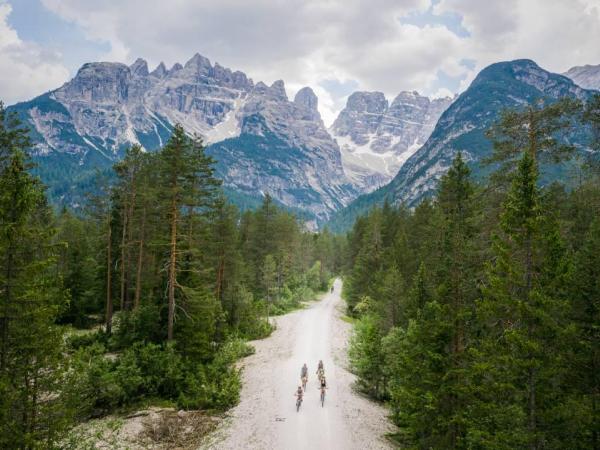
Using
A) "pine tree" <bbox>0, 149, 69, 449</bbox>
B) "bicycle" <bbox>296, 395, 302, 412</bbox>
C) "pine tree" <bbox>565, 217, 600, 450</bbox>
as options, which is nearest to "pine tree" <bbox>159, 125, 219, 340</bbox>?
"bicycle" <bbox>296, 395, 302, 412</bbox>

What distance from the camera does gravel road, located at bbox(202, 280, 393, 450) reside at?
59.9 feet

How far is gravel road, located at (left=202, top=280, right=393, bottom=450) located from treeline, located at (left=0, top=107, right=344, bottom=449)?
192 centimetres

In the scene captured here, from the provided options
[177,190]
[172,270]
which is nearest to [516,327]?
[172,270]

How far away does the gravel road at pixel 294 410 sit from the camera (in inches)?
719

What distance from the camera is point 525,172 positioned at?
42.4 ft

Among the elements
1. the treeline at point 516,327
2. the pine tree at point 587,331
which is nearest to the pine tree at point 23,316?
the treeline at point 516,327

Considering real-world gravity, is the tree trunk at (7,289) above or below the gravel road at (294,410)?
above

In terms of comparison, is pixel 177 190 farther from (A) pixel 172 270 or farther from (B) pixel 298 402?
(B) pixel 298 402

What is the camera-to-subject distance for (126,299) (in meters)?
36.5

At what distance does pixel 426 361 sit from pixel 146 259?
28458mm

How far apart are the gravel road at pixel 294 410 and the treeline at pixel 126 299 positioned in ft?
6.30

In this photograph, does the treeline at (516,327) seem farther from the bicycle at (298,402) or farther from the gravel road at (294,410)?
the bicycle at (298,402)

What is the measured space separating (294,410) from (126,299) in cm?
2258

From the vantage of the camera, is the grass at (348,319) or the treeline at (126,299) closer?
the treeline at (126,299)
